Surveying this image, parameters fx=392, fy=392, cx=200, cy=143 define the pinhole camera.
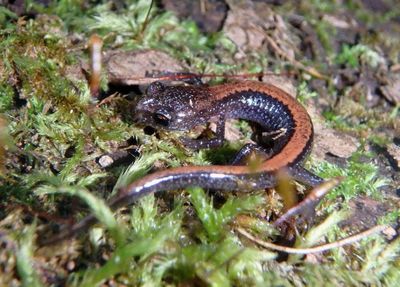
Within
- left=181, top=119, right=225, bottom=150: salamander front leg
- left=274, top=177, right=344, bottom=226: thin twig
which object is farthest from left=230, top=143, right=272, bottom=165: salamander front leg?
left=274, top=177, right=344, bottom=226: thin twig

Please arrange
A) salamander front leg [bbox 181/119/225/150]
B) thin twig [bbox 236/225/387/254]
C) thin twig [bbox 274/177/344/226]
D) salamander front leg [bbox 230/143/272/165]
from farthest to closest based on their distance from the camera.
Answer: salamander front leg [bbox 181/119/225/150] → salamander front leg [bbox 230/143/272/165] → thin twig [bbox 274/177/344/226] → thin twig [bbox 236/225/387/254]

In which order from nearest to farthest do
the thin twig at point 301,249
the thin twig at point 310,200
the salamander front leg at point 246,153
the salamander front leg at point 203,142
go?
the thin twig at point 301,249
the thin twig at point 310,200
the salamander front leg at point 246,153
the salamander front leg at point 203,142

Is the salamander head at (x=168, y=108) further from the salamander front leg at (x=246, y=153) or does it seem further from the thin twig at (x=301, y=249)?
the thin twig at (x=301, y=249)

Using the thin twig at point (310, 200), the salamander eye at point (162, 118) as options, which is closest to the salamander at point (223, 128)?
the salamander eye at point (162, 118)

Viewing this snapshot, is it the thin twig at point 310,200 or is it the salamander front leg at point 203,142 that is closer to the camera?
the thin twig at point 310,200

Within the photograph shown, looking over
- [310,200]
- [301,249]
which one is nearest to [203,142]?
[310,200]

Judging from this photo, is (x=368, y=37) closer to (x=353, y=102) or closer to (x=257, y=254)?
(x=353, y=102)

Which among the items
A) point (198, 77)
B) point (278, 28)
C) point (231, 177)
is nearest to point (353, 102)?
point (278, 28)

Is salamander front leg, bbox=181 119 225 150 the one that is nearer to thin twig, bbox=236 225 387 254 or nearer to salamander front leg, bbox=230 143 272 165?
salamander front leg, bbox=230 143 272 165

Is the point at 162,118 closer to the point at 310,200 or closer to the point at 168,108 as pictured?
the point at 168,108
